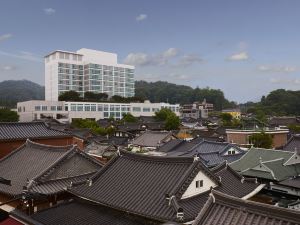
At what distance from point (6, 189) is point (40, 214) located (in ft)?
12.0

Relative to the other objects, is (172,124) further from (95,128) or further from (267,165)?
(267,165)

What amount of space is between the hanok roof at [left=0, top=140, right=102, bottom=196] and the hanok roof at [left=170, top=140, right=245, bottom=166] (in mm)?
15113

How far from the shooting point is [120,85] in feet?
455

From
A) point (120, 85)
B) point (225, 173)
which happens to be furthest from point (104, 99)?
point (225, 173)

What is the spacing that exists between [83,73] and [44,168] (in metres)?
118

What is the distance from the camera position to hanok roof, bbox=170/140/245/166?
33438 mm

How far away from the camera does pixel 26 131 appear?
24500 mm

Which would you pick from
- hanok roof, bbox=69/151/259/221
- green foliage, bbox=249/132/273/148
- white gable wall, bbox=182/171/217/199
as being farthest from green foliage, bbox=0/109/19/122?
white gable wall, bbox=182/171/217/199

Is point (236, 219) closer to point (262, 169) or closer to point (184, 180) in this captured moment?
point (184, 180)

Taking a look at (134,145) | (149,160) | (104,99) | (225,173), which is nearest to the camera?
(149,160)

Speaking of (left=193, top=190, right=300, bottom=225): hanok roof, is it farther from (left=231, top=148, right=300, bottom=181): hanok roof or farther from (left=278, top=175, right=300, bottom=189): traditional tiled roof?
(left=231, top=148, right=300, bottom=181): hanok roof

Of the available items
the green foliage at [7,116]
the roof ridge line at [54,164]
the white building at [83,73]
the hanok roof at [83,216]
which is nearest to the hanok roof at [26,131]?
the roof ridge line at [54,164]

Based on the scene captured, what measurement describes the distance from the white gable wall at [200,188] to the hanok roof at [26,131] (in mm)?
14338

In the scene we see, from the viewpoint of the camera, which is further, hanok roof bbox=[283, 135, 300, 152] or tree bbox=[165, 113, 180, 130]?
tree bbox=[165, 113, 180, 130]
